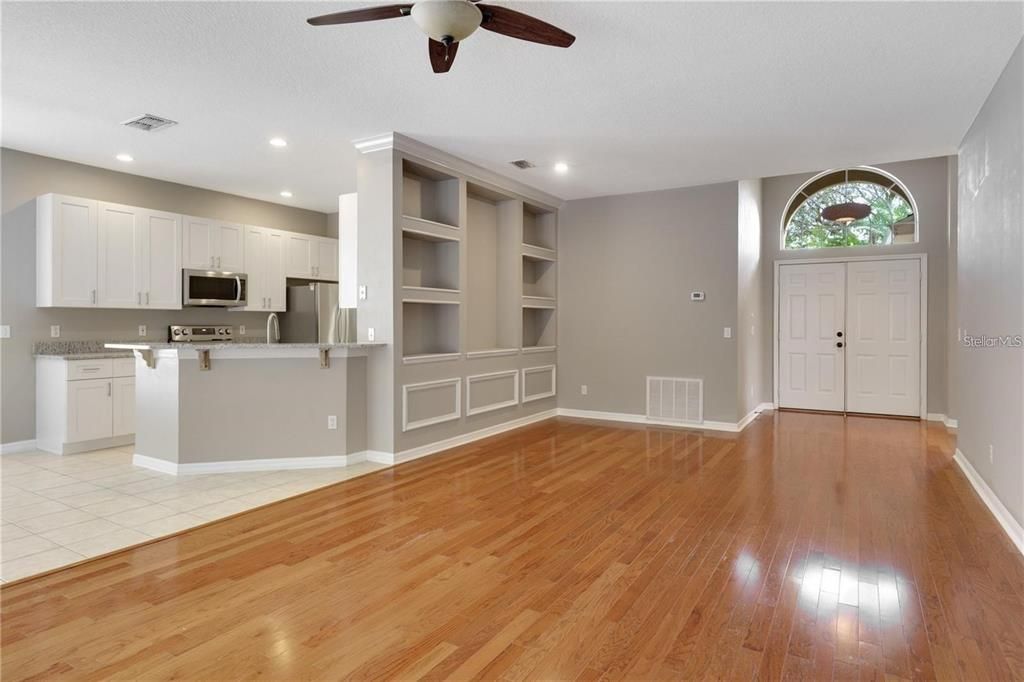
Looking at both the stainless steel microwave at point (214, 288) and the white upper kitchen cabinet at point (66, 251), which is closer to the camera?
the white upper kitchen cabinet at point (66, 251)

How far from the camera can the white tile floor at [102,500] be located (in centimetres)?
309

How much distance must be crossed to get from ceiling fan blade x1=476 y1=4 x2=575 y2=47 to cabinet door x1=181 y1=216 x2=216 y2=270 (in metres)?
5.04

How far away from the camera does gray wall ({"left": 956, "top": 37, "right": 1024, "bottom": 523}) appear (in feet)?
10.5

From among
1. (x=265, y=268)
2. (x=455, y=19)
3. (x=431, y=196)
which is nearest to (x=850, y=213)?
(x=431, y=196)

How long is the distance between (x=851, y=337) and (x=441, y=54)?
6.85 meters

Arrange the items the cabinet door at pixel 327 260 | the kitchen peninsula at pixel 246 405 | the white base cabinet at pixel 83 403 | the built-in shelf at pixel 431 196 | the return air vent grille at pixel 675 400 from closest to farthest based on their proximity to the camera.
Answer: the kitchen peninsula at pixel 246 405, the white base cabinet at pixel 83 403, the built-in shelf at pixel 431 196, the return air vent grille at pixel 675 400, the cabinet door at pixel 327 260

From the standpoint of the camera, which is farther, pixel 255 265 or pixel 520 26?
pixel 255 265

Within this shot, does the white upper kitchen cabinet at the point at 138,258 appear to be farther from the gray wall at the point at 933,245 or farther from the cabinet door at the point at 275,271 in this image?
the gray wall at the point at 933,245

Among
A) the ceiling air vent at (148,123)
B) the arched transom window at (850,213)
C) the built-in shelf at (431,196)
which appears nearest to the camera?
the ceiling air vent at (148,123)

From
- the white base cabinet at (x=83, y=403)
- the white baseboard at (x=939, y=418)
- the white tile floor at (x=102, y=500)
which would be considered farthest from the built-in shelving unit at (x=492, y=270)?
the white baseboard at (x=939, y=418)

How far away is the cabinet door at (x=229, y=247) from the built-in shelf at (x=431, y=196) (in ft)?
8.69

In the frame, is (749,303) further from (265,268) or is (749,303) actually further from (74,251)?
(74,251)

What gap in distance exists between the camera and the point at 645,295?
6961 millimetres

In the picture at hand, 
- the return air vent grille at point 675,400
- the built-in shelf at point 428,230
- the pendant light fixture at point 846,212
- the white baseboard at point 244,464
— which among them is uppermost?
the pendant light fixture at point 846,212
